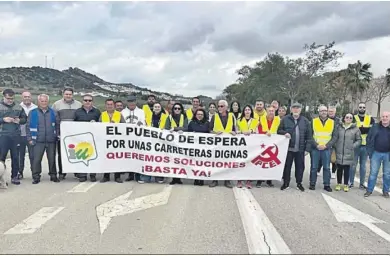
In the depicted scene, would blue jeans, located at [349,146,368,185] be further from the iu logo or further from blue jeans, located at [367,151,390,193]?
the iu logo

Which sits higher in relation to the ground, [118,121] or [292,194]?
[118,121]

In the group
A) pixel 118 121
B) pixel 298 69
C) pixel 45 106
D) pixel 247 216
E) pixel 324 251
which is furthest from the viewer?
pixel 298 69

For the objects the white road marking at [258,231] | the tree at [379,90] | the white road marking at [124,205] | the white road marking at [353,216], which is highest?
the tree at [379,90]

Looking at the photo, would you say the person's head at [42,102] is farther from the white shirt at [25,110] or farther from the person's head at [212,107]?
the person's head at [212,107]

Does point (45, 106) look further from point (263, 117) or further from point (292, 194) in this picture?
point (292, 194)

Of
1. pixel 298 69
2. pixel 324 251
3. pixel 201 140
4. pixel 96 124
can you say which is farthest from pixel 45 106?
pixel 298 69

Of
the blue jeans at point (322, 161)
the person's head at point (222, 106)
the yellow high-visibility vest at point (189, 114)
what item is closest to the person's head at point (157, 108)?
the yellow high-visibility vest at point (189, 114)

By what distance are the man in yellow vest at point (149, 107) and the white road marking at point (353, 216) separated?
182 inches

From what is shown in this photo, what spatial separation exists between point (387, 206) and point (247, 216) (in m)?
3.02

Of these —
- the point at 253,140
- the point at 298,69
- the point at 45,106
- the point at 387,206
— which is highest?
the point at 298,69

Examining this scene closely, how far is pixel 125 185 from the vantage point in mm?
8758

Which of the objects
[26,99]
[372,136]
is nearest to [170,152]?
[26,99]

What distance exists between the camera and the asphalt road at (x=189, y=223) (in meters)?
4.89

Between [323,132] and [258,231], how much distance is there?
388 cm
